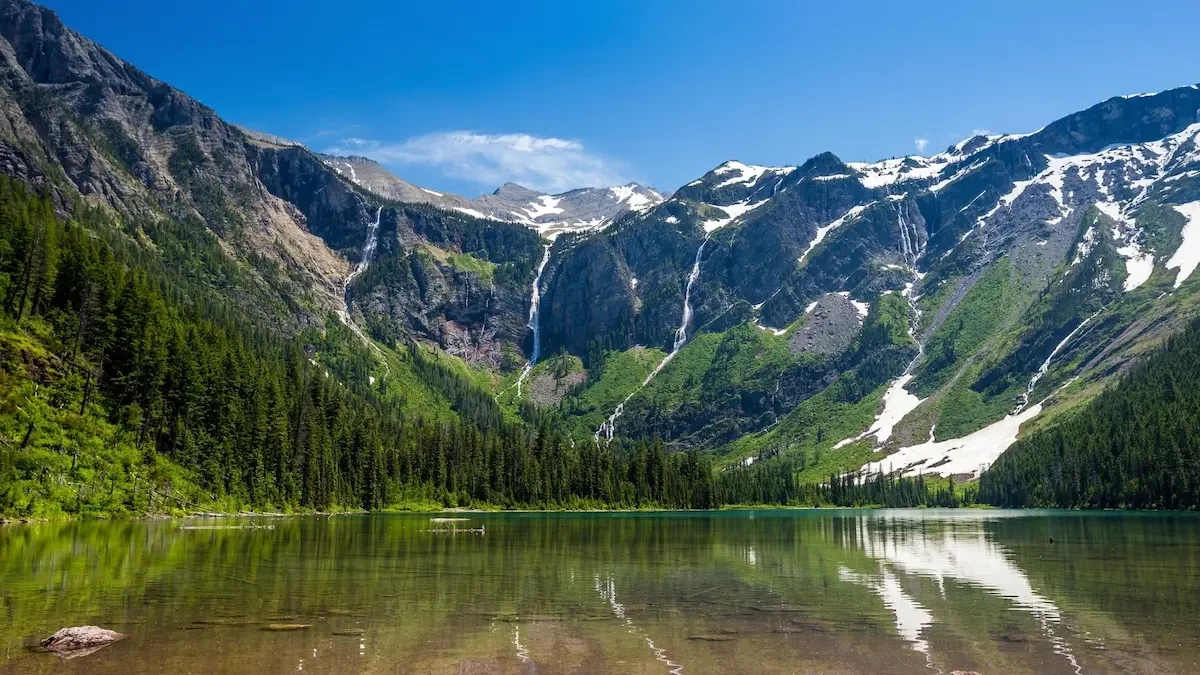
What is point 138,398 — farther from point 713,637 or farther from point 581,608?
point 713,637

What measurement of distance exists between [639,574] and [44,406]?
71750 mm

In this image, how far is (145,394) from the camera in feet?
342

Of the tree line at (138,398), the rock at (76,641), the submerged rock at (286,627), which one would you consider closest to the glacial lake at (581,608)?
the submerged rock at (286,627)

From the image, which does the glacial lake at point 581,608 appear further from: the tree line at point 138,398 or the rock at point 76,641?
the tree line at point 138,398

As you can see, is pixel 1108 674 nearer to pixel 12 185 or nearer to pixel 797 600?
pixel 797 600

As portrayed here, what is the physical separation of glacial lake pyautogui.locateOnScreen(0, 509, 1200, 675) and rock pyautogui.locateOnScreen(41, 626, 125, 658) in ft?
1.54

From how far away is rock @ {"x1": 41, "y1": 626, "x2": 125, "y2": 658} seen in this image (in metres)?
23.0

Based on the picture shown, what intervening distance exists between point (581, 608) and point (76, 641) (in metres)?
17.7

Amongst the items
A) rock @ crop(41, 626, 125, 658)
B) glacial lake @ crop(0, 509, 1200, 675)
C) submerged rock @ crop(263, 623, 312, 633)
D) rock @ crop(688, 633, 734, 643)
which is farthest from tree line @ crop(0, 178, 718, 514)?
rock @ crop(688, 633, 734, 643)

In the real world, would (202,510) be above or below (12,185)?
below

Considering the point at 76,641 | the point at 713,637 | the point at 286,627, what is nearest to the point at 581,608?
the point at 713,637

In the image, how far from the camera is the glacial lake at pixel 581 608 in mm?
23781

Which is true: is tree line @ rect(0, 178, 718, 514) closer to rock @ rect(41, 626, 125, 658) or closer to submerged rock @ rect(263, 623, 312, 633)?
submerged rock @ rect(263, 623, 312, 633)

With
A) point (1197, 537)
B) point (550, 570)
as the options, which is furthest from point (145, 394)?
point (1197, 537)
